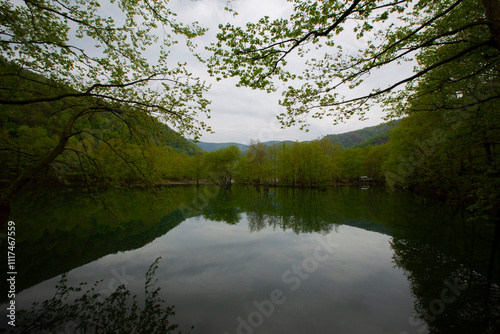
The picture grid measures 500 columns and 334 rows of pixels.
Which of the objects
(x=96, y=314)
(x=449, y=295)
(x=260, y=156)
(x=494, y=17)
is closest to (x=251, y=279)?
(x=96, y=314)

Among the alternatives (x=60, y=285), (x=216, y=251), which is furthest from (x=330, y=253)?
(x=60, y=285)

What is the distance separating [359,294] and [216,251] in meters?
6.23

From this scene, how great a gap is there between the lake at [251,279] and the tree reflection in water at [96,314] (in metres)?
0.03

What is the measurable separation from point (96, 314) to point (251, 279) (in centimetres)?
441

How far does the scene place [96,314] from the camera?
204 inches

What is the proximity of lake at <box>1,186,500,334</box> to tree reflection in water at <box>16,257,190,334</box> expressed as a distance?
0.03 meters

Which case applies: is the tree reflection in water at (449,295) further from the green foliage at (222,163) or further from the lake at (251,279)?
the green foliage at (222,163)

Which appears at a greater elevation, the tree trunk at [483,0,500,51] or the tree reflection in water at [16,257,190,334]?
the tree trunk at [483,0,500,51]

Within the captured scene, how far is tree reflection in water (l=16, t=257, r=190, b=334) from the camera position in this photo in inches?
185

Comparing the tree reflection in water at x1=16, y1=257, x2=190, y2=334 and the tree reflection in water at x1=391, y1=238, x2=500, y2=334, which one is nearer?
the tree reflection in water at x1=16, y1=257, x2=190, y2=334

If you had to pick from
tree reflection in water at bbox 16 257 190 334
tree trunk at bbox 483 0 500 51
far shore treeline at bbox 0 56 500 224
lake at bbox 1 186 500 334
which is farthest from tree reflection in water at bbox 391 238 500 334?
tree reflection in water at bbox 16 257 190 334

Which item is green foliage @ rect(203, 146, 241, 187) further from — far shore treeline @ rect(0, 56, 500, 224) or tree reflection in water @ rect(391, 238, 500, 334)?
tree reflection in water @ rect(391, 238, 500, 334)

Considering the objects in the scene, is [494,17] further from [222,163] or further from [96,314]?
[222,163]

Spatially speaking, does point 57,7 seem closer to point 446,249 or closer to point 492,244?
point 446,249
